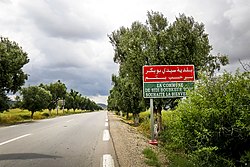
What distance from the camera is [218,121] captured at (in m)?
5.81

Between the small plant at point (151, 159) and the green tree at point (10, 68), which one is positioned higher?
the green tree at point (10, 68)

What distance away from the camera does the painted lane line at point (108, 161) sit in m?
7.41

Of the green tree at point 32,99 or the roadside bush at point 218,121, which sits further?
the green tree at point 32,99

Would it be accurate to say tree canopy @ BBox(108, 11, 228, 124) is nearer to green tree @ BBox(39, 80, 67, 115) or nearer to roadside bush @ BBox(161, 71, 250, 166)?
roadside bush @ BBox(161, 71, 250, 166)

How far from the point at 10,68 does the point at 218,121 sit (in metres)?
29.2

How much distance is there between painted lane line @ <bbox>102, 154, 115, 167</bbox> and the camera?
7.41m

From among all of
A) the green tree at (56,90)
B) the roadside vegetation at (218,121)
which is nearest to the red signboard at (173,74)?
the roadside vegetation at (218,121)

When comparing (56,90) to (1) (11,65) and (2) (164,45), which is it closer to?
(1) (11,65)

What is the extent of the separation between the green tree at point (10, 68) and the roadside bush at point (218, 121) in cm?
2825

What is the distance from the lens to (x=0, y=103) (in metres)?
31.5

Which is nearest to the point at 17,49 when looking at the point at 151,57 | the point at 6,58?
the point at 6,58

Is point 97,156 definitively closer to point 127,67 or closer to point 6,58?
point 127,67

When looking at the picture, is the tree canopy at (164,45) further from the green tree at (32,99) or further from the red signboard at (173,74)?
the green tree at (32,99)

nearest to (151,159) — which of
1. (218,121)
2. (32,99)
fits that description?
(218,121)
